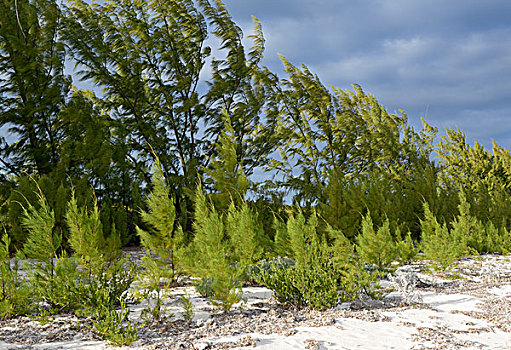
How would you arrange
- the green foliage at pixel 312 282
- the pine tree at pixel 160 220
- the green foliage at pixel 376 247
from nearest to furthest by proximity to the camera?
the green foliage at pixel 312 282, the pine tree at pixel 160 220, the green foliage at pixel 376 247

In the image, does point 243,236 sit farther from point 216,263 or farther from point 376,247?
point 376,247

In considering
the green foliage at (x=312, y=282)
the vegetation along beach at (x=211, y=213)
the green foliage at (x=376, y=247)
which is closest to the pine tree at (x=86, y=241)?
the vegetation along beach at (x=211, y=213)

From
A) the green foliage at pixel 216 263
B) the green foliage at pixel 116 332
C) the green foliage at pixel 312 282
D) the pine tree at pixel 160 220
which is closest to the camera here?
the green foliage at pixel 116 332

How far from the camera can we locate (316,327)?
3570 mm

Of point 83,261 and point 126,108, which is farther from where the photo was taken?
point 126,108

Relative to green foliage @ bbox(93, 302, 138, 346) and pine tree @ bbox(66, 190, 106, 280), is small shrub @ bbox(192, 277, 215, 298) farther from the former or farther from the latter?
green foliage @ bbox(93, 302, 138, 346)

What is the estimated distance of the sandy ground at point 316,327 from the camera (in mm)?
3244

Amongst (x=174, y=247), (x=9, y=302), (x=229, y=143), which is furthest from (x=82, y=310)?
(x=229, y=143)

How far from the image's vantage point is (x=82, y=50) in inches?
478

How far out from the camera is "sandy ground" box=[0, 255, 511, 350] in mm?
3244

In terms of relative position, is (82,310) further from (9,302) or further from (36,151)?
(36,151)

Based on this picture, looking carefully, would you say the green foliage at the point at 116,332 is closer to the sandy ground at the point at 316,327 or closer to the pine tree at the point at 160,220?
the sandy ground at the point at 316,327

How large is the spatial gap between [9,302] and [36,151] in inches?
281

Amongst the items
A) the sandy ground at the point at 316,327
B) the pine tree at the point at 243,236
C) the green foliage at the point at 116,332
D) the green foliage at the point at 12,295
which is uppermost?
the pine tree at the point at 243,236
